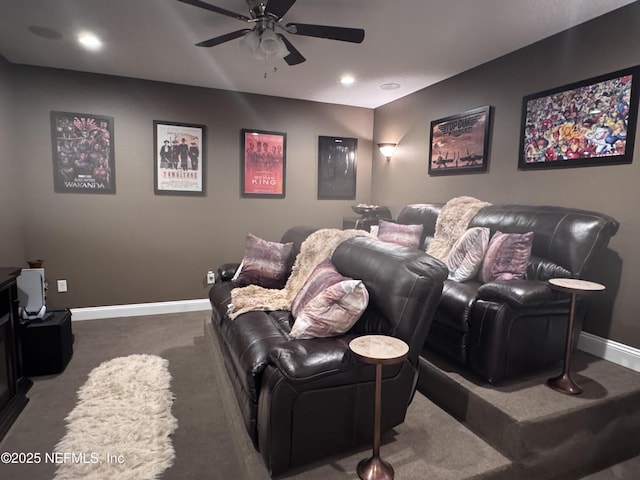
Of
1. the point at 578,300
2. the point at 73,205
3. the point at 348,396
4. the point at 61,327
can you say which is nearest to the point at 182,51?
the point at 73,205

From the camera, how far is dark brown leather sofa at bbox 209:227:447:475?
4.80 ft

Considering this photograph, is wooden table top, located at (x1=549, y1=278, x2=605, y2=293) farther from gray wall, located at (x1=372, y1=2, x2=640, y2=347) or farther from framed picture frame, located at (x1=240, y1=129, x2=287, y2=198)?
framed picture frame, located at (x1=240, y1=129, x2=287, y2=198)

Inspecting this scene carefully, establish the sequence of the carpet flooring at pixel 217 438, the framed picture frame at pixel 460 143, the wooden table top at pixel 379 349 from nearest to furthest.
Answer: the wooden table top at pixel 379 349, the carpet flooring at pixel 217 438, the framed picture frame at pixel 460 143

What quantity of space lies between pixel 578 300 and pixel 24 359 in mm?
3740

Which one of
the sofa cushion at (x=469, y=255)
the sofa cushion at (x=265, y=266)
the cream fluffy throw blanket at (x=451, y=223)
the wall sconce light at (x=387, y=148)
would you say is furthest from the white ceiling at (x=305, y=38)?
the sofa cushion at (x=265, y=266)

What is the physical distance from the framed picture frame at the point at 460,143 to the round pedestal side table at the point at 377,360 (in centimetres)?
259

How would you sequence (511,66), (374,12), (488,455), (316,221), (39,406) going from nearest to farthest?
(488,455) → (39,406) → (374,12) → (511,66) → (316,221)

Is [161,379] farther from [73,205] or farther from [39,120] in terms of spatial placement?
[39,120]

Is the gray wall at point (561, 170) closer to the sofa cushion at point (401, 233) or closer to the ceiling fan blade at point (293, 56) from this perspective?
the sofa cushion at point (401, 233)

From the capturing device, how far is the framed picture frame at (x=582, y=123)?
2.36 meters

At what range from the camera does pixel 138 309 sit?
4.08 metres

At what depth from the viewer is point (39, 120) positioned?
3.60 m

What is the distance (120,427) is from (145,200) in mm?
2590

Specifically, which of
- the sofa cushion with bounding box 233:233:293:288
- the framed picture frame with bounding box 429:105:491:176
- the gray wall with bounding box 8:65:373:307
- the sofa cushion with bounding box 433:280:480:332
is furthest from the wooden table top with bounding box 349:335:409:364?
the gray wall with bounding box 8:65:373:307
